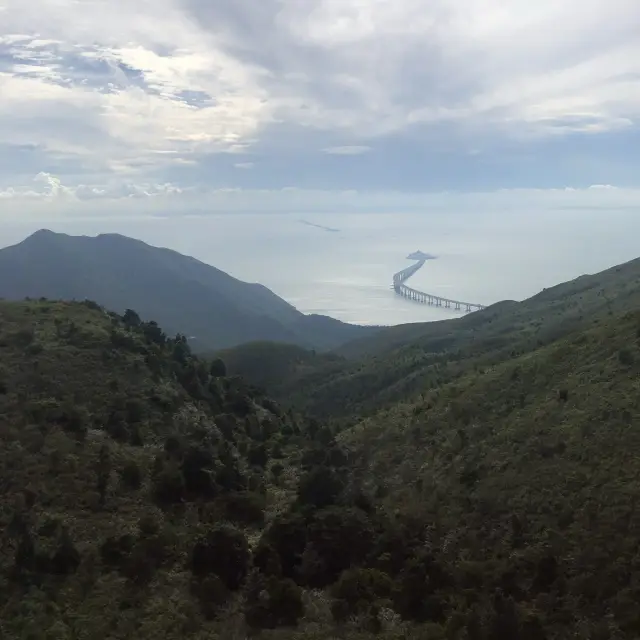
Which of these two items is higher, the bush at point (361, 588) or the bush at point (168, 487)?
the bush at point (168, 487)

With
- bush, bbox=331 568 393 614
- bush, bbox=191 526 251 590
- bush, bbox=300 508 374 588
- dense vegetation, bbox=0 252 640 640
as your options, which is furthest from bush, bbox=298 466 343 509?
bush, bbox=331 568 393 614


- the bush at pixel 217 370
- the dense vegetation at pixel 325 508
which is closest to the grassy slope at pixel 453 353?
the bush at pixel 217 370

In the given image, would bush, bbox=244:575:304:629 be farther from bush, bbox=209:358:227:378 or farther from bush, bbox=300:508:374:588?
bush, bbox=209:358:227:378

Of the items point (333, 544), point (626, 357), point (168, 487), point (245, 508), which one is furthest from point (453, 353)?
point (333, 544)

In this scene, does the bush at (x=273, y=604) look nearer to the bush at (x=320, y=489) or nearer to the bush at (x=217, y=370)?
the bush at (x=320, y=489)

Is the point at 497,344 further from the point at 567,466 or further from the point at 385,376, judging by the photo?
the point at 567,466

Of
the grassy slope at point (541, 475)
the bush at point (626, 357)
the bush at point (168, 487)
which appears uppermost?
the bush at point (626, 357)
